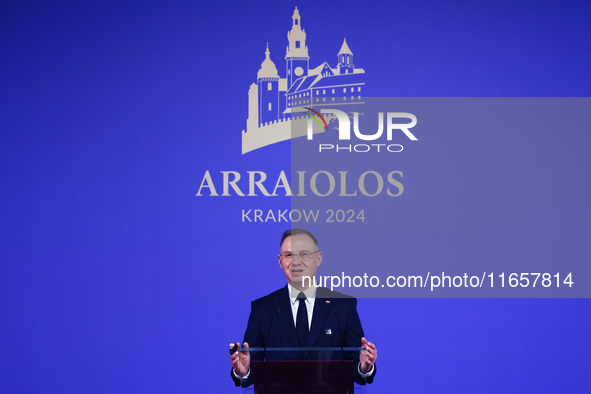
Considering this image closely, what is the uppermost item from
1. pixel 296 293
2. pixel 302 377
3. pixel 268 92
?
pixel 268 92

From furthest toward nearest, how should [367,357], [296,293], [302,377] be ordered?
[296,293] < [367,357] < [302,377]

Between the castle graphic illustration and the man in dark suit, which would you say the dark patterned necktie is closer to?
the man in dark suit

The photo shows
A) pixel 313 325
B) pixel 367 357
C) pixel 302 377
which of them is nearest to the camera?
pixel 302 377

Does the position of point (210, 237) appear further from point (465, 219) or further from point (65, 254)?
point (465, 219)

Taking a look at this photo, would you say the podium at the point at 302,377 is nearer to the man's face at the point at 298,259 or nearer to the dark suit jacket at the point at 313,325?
the dark suit jacket at the point at 313,325

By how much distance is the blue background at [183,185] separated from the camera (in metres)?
4.31

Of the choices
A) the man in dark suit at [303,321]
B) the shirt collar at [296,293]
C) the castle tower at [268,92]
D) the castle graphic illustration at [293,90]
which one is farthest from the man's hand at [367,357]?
the castle tower at [268,92]

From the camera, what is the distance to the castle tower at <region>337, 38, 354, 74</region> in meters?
4.37

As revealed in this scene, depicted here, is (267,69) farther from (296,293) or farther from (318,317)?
(318,317)

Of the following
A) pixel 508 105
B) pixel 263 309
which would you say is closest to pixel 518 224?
pixel 508 105

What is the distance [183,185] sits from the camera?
437 centimetres

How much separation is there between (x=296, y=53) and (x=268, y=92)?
340mm

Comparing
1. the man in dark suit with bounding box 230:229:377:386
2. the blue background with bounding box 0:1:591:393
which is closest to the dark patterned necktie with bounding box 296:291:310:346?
the man in dark suit with bounding box 230:229:377:386

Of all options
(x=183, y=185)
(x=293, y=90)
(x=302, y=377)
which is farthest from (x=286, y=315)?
(x=293, y=90)
